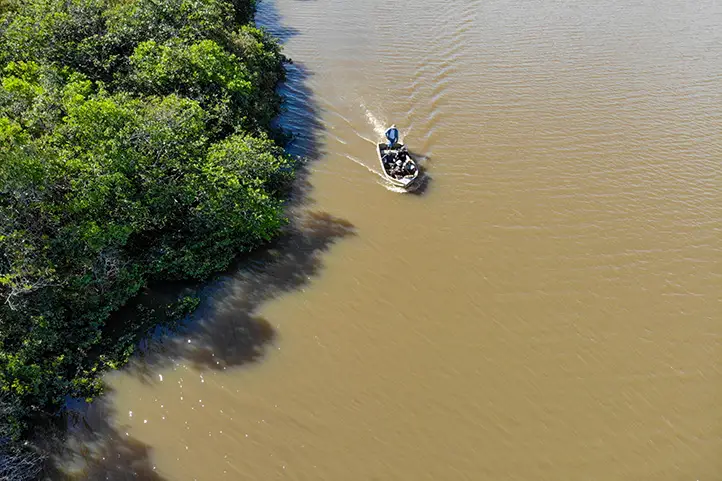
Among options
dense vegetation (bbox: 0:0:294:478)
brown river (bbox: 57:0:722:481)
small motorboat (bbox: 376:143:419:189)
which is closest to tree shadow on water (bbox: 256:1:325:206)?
brown river (bbox: 57:0:722:481)

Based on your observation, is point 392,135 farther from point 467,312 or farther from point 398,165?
point 467,312

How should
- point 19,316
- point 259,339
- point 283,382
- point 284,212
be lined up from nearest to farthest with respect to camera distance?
point 19,316 < point 283,382 < point 259,339 < point 284,212

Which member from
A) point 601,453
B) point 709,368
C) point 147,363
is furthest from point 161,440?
point 709,368

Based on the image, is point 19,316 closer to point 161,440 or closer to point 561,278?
point 161,440

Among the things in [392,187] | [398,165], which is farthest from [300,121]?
[392,187]

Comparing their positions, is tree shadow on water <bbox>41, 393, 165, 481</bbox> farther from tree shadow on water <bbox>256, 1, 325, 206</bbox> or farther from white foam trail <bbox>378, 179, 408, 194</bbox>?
white foam trail <bbox>378, 179, 408, 194</bbox>
